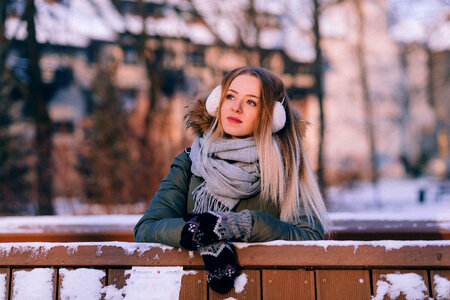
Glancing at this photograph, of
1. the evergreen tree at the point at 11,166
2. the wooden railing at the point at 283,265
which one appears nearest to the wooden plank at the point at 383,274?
the wooden railing at the point at 283,265

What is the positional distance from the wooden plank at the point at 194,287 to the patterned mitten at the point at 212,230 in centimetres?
11

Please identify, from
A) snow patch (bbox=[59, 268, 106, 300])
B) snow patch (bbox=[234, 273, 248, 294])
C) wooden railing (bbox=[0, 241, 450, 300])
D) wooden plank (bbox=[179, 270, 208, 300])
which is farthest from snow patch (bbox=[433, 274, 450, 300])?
snow patch (bbox=[59, 268, 106, 300])

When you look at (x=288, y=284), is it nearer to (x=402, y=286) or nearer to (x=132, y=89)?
(x=402, y=286)

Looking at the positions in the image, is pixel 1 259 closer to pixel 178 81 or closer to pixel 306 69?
pixel 178 81

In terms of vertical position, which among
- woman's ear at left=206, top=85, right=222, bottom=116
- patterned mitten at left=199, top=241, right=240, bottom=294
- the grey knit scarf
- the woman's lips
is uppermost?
woman's ear at left=206, top=85, right=222, bottom=116

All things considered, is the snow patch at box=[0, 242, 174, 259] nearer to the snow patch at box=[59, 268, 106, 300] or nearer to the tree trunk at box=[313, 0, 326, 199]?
the snow patch at box=[59, 268, 106, 300]

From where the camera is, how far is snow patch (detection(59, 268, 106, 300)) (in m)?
1.45

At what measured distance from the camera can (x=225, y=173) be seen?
1.90 meters

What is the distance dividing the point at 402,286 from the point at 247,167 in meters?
0.90

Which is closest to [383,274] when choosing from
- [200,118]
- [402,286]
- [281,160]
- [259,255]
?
[402,286]

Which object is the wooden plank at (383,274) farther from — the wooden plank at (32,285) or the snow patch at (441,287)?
the wooden plank at (32,285)

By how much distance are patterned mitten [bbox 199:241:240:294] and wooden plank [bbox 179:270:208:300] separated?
5 cm

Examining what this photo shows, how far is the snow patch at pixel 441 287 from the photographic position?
134cm

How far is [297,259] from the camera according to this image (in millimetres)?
1402
